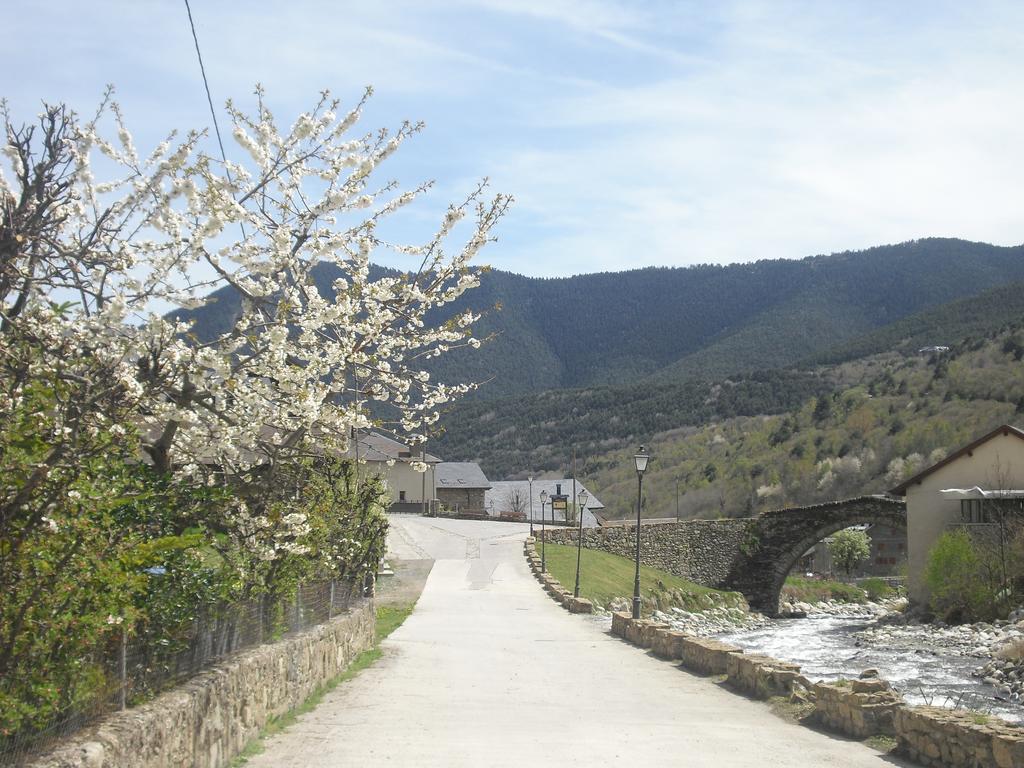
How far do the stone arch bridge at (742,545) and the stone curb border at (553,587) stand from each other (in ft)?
29.5

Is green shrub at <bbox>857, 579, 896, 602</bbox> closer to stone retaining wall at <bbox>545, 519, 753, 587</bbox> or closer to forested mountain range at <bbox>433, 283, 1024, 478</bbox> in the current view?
stone retaining wall at <bbox>545, 519, 753, 587</bbox>

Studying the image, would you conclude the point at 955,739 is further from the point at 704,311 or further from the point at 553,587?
the point at 704,311

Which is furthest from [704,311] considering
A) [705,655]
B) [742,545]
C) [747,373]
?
[705,655]

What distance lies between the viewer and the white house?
39000 mm

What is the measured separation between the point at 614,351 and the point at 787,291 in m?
28.5

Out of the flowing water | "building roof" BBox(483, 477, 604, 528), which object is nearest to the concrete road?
the flowing water

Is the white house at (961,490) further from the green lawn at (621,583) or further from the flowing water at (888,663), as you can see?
the green lawn at (621,583)

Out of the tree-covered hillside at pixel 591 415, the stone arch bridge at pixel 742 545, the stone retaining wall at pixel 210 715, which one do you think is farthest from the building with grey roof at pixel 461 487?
the stone retaining wall at pixel 210 715

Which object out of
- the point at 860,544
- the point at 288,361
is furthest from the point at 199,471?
the point at 860,544

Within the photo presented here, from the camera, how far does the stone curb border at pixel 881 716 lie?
26.2ft

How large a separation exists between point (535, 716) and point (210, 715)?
14.8 ft

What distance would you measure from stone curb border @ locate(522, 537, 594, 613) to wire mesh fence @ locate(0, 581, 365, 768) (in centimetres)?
1742

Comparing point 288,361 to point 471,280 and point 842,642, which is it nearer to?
point 471,280

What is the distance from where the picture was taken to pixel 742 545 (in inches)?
2244
